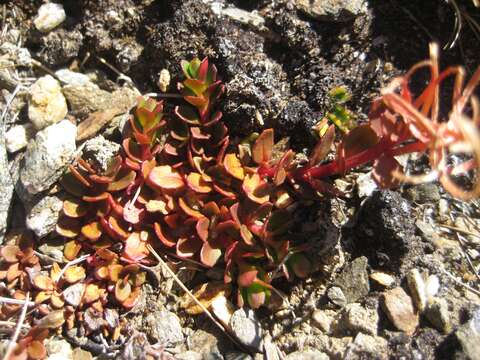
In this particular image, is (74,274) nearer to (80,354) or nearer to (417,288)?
(80,354)

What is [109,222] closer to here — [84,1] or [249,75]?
[249,75]

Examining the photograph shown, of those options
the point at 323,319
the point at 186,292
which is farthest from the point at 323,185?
the point at 186,292

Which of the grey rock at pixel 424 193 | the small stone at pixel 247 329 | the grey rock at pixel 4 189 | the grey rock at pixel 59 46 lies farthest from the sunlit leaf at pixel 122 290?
the grey rock at pixel 424 193

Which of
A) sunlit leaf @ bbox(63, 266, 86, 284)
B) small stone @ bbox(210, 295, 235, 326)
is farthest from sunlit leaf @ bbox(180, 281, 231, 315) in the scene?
sunlit leaf @ bbox(63, 266, 86, 284)

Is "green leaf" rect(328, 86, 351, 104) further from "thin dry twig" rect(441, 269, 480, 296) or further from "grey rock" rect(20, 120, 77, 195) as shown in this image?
"grey rock" rect(20, 120, 77, 195)

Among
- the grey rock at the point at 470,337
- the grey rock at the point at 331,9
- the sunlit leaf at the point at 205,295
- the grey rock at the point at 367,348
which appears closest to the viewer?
the grey rock at the point at 470,337

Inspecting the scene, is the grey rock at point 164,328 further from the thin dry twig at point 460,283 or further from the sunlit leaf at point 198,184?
the thin dry twig at point 460,283
